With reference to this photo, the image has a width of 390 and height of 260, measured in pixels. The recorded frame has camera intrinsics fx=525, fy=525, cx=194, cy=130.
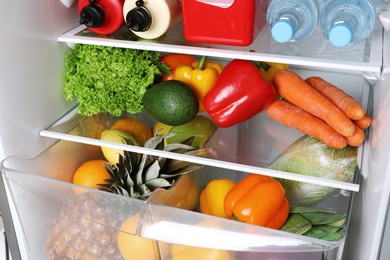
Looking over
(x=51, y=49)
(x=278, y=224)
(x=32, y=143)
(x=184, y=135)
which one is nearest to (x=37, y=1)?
(x=51, y=49)

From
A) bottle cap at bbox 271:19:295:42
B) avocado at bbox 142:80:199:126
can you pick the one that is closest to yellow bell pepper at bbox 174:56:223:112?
avocado at bbox 142:80:199:126

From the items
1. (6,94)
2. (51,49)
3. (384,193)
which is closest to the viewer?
(384,193)

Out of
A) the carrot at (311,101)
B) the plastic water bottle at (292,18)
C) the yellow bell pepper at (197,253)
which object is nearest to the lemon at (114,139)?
the yellow bell pepper at (197,253)

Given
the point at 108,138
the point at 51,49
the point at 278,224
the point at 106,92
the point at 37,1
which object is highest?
the point at 37,1

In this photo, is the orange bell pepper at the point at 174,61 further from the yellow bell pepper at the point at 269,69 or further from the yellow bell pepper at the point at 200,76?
the yellow bell pepper at the point at 269,69

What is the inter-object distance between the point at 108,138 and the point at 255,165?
451mm

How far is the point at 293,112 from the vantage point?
1.41 m

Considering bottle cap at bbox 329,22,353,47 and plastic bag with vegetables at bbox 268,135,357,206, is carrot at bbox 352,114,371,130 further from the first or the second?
bottle cap at bbox 329,22,353,47

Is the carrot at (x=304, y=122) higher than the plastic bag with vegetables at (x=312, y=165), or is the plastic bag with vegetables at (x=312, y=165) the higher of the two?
the carrot at (x=304, y=122)

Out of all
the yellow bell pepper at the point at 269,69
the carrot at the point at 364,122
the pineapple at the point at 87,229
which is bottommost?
the pineapple at the point at 87,229

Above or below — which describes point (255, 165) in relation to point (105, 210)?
above

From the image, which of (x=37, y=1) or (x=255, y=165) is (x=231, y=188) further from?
(x=37, y=1)

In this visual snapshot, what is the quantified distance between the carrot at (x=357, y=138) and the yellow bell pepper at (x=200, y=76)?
424mm

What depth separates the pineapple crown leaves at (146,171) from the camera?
1.47m
